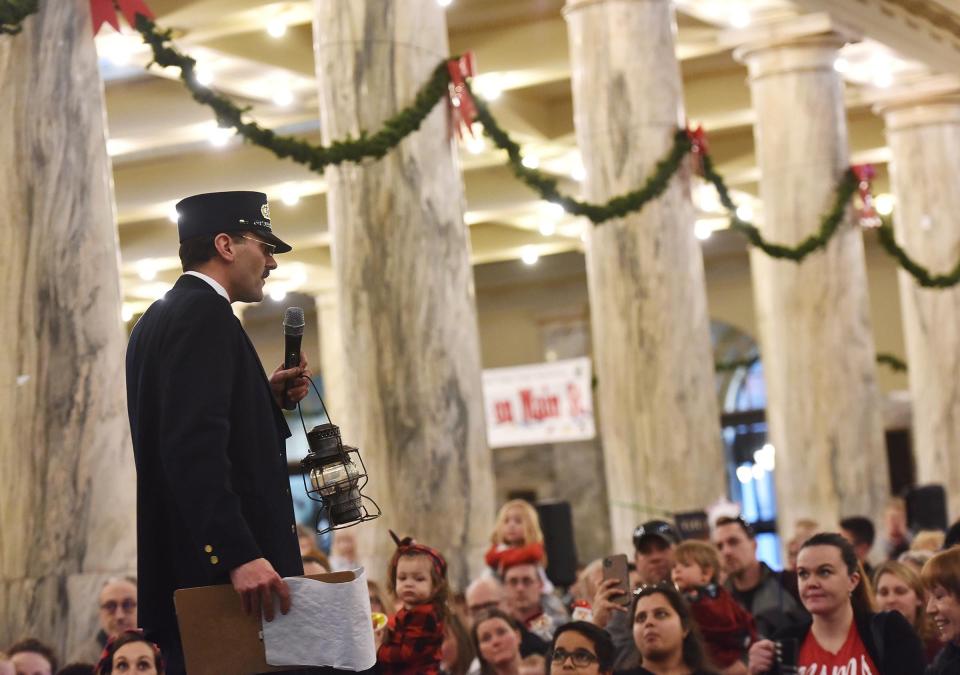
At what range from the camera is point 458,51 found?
18.9 meters

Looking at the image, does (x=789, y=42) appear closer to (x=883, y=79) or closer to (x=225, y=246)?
(x=883, y=79)

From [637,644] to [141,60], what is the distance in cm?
1179

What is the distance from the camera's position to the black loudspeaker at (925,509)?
16344 mm

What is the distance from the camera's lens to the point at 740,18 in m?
16.9

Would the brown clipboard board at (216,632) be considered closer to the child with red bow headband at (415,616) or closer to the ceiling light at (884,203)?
the child with red bow headband at (415,616)

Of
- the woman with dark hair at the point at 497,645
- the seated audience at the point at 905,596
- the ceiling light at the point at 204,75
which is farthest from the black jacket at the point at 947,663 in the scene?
the ceiling light at the point at 204,75

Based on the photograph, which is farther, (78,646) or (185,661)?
(78,646)

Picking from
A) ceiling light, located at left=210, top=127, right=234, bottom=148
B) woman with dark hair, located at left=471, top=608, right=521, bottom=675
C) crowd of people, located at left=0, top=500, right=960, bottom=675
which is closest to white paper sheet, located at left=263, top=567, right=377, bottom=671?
crowd of people, located at left=0, top=500, right=960, bottom=675

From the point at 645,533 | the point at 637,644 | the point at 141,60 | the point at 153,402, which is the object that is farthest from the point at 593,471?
the point at 153,402

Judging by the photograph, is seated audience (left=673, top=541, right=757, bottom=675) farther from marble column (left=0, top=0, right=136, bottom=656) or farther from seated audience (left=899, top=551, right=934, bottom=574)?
marble column (left=0, top=0, right=136, bottom=656)

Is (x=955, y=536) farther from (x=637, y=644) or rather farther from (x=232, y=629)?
(x=232, y=629)

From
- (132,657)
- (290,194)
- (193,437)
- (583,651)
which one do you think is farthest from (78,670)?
(290,194)

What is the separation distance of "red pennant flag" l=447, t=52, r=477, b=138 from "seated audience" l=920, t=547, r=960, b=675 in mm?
5554

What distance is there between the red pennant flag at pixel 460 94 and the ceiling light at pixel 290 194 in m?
12.1
